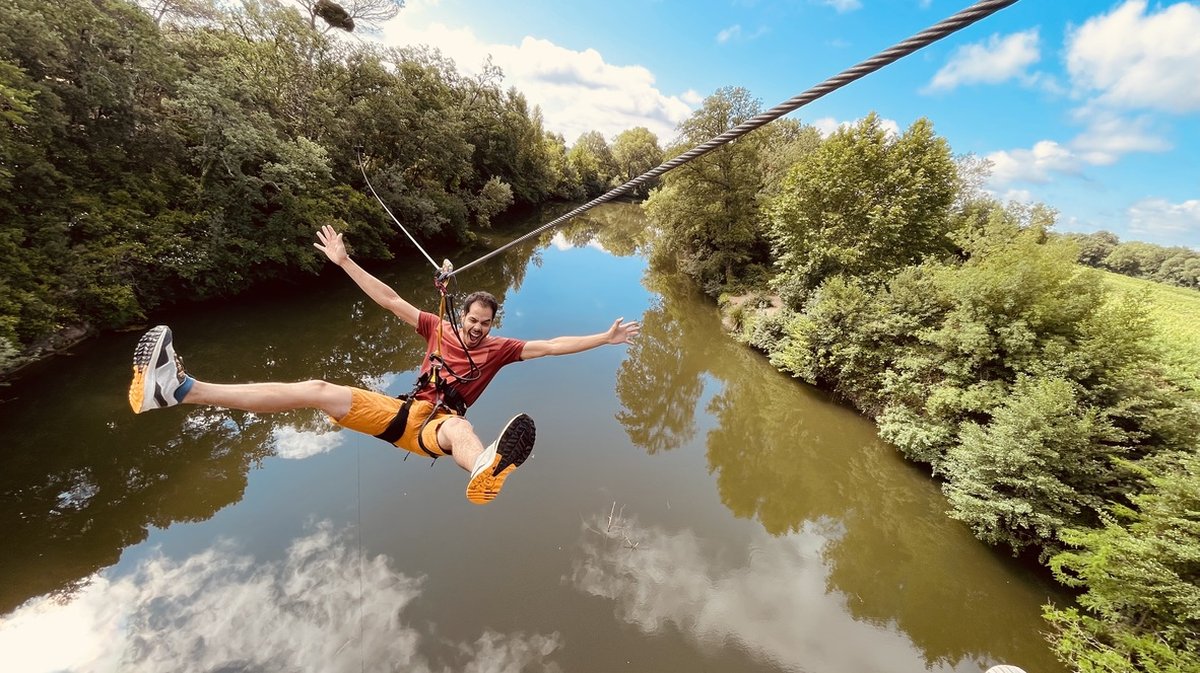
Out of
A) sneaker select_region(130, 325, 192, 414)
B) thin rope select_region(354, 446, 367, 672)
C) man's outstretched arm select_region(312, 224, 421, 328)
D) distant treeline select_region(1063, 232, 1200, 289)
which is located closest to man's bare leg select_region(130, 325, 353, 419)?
sneaker select_region(130, 325, 192, 414)

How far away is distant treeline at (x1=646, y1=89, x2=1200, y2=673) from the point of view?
4980mm

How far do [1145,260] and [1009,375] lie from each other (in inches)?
1911

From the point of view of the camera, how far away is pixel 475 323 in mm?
3459

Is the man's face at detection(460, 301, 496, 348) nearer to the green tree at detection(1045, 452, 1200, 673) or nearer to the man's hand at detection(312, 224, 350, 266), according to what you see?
the man's hand at detection(312, 224, 350, 266)

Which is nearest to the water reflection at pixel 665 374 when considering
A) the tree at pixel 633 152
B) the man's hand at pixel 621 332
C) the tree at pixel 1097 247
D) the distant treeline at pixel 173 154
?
the man's hand at pixel 621 332

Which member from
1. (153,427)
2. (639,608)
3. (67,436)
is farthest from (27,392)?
(639,608)

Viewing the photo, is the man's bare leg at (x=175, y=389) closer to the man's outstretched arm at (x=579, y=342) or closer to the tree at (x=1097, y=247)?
the man's outstretched arm at (x=579, y=342)

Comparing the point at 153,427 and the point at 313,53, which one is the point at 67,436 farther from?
the point at 313,53

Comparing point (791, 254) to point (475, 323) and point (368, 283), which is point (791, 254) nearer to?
point (475, 323)

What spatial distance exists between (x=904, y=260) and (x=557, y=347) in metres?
13.7

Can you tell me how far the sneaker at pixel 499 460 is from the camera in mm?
2580

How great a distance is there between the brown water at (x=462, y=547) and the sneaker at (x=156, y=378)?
387 cm

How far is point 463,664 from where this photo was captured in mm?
4734

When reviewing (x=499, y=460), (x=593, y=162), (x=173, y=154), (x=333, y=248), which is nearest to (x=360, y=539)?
(x=333, y=248)
